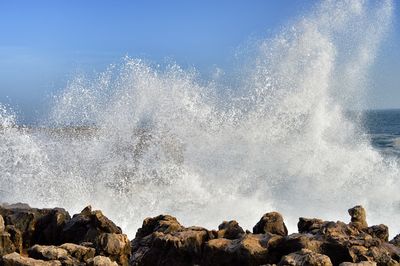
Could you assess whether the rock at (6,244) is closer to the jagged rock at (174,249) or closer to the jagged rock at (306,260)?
the jagged rock at (174,249)

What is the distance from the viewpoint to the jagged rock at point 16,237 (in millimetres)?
9094

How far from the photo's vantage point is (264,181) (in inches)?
667

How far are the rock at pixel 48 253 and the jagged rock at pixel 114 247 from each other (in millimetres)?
719

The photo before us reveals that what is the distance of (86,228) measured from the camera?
9.78 metres

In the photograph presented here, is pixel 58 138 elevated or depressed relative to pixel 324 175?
elevated

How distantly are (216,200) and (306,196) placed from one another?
311cm

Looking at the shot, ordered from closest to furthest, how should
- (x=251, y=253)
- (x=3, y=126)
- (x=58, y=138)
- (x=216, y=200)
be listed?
(x=251, y=253) < (x=216, y=200) < (x=3, y=126) < (x=58, y=138)

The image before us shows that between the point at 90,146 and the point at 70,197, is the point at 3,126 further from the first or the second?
the point at 70,197

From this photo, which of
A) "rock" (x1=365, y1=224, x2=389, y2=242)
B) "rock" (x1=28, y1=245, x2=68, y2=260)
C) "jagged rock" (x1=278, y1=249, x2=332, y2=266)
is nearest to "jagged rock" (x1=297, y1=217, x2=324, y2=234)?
"rock" (x1=365, y1=224, x2=389, y2=242)

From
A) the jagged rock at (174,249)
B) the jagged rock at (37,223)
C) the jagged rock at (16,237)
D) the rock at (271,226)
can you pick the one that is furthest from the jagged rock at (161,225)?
the jagged rock at (16,237)

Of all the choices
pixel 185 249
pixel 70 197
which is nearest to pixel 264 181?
pixel 70 197

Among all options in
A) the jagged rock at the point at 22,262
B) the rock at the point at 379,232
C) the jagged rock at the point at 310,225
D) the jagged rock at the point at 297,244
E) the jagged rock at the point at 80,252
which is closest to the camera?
the jagged rock at the point at 22,262

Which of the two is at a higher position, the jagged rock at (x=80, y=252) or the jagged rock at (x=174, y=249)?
the jagged rock at (x=174, y=249)

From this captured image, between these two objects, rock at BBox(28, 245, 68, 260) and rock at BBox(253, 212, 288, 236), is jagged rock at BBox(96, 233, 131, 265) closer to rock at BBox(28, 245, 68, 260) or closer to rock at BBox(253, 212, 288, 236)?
rock at BBox(28, 245, 68, 260)
